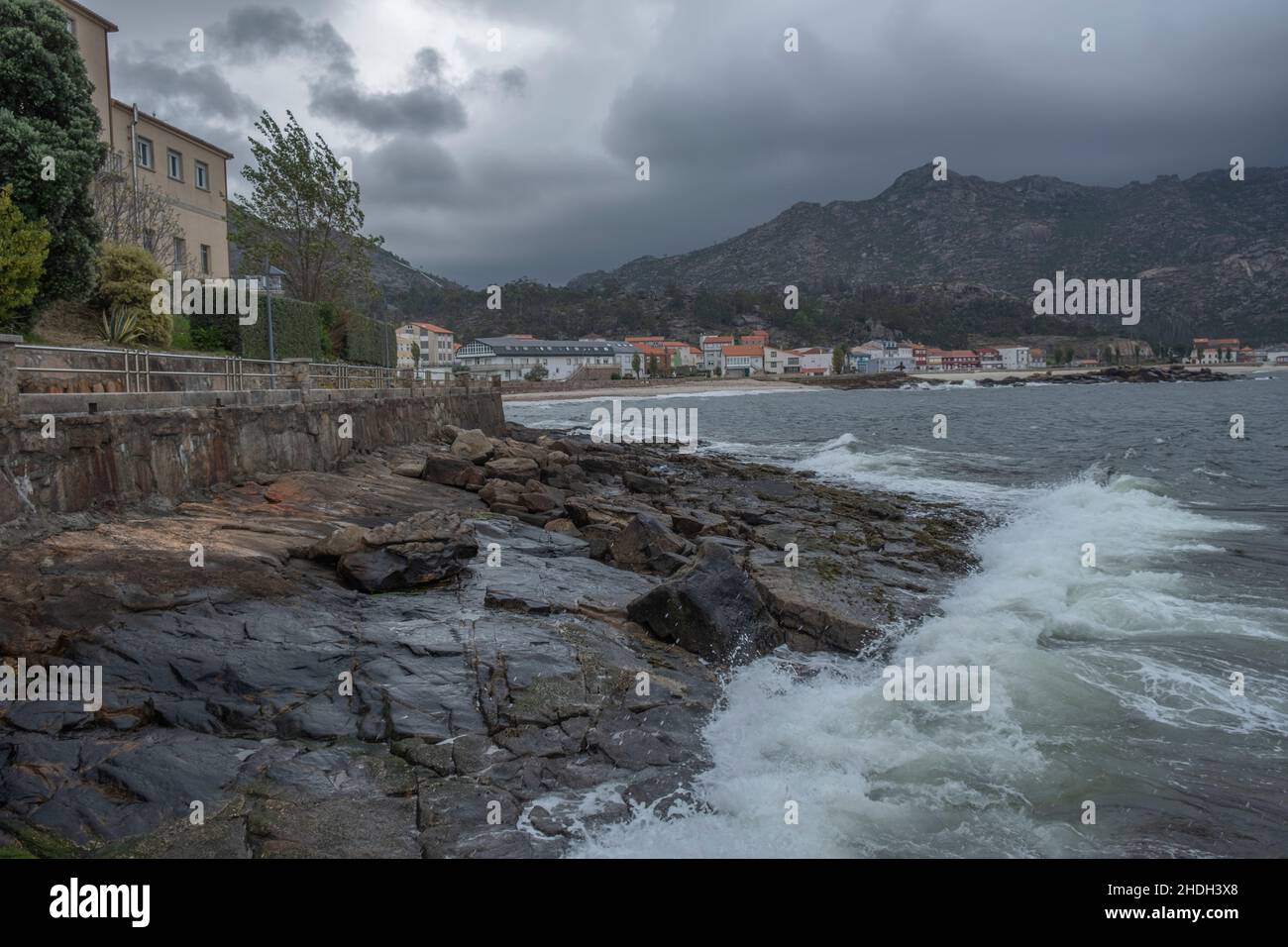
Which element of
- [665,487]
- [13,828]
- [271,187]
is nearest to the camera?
[13,828]

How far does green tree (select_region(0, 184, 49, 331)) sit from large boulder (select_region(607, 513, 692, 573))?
12.4m

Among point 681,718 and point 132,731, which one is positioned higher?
point 132,731

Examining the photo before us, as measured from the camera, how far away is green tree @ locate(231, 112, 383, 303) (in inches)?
1348

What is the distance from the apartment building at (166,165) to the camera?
1103 inches

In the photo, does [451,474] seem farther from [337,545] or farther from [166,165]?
[166,165]

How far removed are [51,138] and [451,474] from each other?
460 inches

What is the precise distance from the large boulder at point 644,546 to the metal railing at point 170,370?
770cm

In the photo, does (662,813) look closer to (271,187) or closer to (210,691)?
(210,691)

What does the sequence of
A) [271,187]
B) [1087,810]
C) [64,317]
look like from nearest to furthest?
[1087,810]
[64,317]
[271,187]

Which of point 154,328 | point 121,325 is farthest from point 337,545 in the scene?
point 154,328
